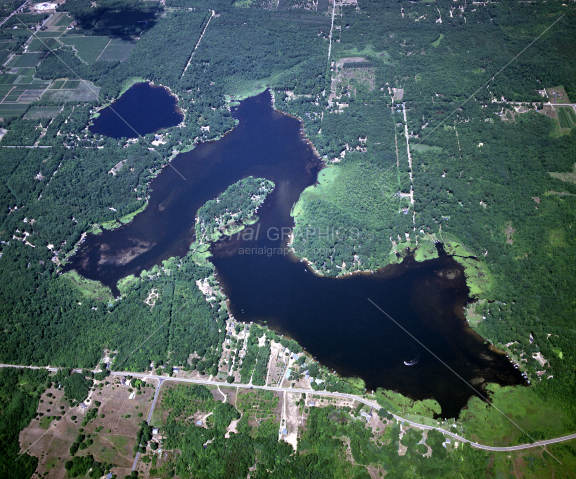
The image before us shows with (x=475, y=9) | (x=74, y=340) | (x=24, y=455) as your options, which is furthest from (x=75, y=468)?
(x=475, y=9)

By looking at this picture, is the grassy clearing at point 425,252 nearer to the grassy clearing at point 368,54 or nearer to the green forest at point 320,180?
the green forest at point 320,180

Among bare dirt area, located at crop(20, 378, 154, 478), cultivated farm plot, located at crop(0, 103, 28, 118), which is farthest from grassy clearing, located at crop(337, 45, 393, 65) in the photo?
bare dirt area, located at crop(20, 378, 154, 478)

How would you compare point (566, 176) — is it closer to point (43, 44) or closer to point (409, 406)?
point (409, 406)

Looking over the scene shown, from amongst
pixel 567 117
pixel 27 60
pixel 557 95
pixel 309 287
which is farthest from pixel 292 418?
pixel 27 60

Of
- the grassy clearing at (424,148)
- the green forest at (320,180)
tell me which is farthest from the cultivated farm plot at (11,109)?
the grassy clearing at (424,148)

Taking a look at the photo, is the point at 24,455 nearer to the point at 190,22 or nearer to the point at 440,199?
the point at 440,199

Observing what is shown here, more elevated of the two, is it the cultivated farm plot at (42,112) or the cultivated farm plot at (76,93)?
the cultivated farm plot at (76,93)

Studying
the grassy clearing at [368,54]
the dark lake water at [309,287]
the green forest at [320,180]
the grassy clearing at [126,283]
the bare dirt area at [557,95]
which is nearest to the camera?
the green forest at [320,180]

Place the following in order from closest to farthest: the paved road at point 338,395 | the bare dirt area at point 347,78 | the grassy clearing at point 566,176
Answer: the paved road at point 338,395 → the grassy clearing at point 566,176 → the bare dirt area at point 347,78
